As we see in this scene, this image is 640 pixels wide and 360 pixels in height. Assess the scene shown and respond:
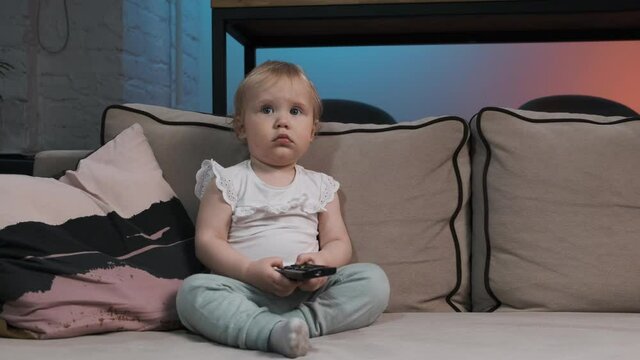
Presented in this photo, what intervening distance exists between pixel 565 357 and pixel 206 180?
74cm

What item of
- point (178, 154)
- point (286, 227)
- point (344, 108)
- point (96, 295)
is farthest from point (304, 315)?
point (344, 108)

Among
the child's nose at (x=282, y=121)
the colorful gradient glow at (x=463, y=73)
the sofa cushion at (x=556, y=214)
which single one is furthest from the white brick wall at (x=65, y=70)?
the sofa cushion at (x=556, y=214)

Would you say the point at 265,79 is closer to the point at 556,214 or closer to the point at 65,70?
the point at 556,214

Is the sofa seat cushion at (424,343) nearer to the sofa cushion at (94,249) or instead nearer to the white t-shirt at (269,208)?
the sofa cushion at (94,249)

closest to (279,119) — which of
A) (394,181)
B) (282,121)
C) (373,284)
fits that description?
(282,121)

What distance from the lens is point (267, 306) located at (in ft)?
4.28

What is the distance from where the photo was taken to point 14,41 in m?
2.97

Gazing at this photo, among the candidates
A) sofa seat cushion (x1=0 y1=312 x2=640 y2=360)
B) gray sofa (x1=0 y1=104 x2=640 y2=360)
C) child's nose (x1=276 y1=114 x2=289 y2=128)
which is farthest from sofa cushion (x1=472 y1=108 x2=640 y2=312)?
child's nose (x1=276 y1=114 x2=289 y2=128)

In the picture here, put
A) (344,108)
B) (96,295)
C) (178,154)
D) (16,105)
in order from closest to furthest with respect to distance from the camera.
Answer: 1. (96,295)
2. (178,154)
3. (344,108)
4. (16,105)

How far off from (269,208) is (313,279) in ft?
0.72

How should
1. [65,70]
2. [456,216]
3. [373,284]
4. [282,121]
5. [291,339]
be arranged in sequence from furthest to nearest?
[65,70] → [456,216] → [282,121] → [373,284] → [291,339]

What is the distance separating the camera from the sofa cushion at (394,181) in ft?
4.85

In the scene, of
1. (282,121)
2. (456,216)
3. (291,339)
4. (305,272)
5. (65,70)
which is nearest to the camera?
(291,339)

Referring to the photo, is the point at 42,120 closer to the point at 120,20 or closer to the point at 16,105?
the point at 16,105
